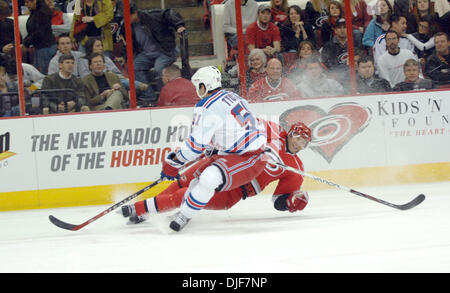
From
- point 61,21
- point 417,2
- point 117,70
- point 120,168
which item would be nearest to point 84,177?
point 120,168

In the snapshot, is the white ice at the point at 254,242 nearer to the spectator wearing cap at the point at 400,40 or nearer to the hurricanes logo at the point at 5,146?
the hurricanes logo at the point at 5,146

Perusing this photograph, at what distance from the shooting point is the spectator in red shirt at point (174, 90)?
7203 millimetres

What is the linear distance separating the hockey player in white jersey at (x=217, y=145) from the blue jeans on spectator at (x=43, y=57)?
9.02ft

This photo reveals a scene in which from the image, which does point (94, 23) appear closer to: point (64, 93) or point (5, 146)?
point (64, 93)

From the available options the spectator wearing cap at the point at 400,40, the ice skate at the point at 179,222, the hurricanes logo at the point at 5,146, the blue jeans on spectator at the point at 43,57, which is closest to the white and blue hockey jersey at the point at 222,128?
the ice skate at the point at 179,222

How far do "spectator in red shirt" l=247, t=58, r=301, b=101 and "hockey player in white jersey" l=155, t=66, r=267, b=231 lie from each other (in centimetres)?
228

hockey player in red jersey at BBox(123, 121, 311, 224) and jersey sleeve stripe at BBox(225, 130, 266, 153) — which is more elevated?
jersey sleeve stripe at BBox(225, 130, 266, 153)

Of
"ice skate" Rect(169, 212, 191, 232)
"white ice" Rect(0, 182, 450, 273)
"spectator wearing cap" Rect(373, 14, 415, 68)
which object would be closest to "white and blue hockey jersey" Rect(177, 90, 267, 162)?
"ice skate" Rect(169, 212, 191, 232)

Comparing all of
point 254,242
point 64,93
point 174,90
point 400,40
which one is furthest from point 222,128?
point 400,40

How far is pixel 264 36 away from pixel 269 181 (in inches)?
97.3

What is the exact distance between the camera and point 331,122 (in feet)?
23.8

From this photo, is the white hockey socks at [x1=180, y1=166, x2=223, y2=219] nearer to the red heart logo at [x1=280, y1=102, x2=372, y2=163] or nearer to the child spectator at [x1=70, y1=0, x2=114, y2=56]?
the red heart logo at [x1=280, y1=102, x2=372, y2=163]

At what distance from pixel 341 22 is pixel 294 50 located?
2.00 feet

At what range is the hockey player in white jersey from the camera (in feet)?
15.5
